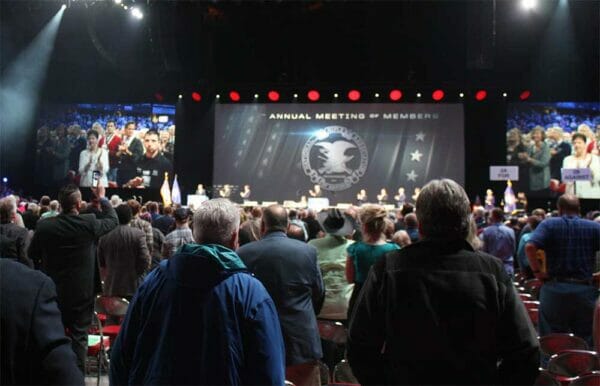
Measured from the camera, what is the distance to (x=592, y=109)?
15453 millimetres

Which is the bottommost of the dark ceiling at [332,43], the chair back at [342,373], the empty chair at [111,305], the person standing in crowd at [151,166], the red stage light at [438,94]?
the chair back at [342,373]

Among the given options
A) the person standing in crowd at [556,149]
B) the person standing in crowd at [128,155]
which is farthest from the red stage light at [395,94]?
the person standing in crowd at [128,155]

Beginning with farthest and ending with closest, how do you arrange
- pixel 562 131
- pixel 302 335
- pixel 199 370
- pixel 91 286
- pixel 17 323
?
1. pixel 562 131
2. pixel 91 286
3. pixel 302 335
4. pixel 199 370
5. pixel 17 323

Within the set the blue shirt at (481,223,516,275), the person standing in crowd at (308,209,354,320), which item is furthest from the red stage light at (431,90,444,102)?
the person standing in crowd at (308,209,354,320)

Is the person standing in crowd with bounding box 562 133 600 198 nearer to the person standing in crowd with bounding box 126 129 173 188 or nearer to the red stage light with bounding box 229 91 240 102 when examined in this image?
the red stage light with bounding box 229 91 240 102

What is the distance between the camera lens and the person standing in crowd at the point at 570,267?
394 centimetres

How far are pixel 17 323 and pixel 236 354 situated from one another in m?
0.71

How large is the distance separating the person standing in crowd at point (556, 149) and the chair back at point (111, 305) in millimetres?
13998

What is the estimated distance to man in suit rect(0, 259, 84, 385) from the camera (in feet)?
3.93

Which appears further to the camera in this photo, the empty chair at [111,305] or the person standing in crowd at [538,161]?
the person standing in crowd at [538,161]

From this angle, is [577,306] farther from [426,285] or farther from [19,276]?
[19,276]

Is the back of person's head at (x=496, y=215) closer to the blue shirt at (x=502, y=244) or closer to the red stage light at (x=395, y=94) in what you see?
the blue shirt at (x=502, y=244)

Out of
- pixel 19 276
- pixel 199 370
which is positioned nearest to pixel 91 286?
pixel 199 370

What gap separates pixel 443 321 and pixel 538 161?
49.9 ft
